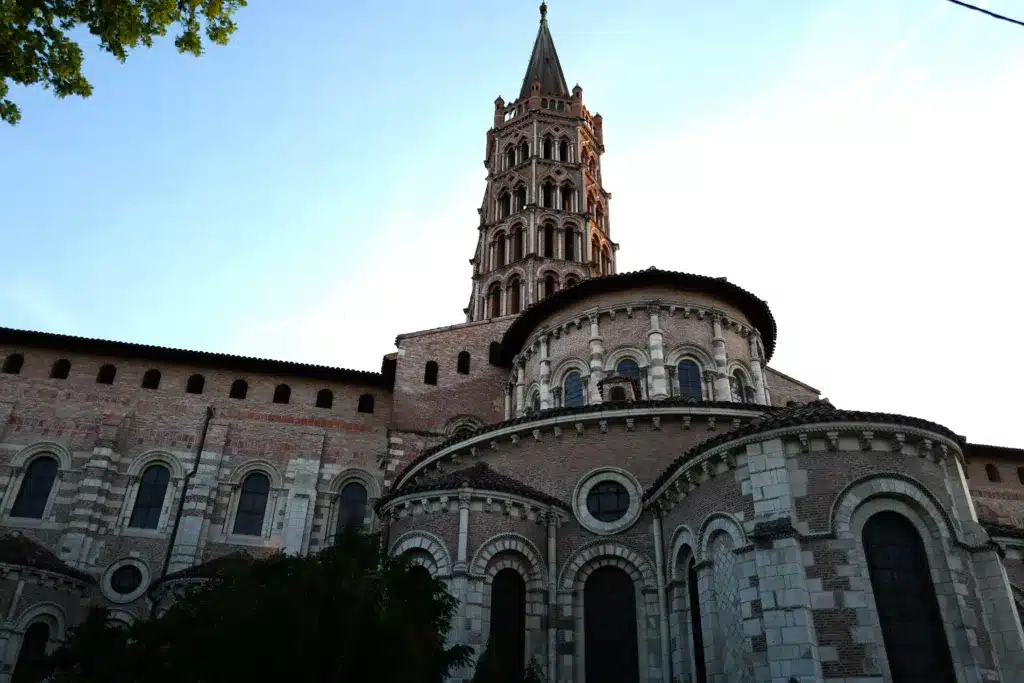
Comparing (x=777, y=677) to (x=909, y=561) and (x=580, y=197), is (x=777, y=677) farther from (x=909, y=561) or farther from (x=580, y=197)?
(x=580, y=197)

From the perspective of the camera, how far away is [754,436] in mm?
13883

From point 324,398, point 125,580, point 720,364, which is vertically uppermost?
point 324,398

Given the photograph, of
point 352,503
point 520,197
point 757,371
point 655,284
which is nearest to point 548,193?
point 520,197

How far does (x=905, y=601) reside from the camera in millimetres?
12359

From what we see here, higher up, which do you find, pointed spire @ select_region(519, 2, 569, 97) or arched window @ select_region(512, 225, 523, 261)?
pointed spire @ select_region(519, 2, 569, 97)

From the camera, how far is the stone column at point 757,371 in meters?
24.1

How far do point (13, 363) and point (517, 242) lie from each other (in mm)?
24607

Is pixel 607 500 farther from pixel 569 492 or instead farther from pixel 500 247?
pixel 500 247

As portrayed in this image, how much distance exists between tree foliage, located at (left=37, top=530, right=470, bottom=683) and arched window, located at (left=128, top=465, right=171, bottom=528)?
1476 cm

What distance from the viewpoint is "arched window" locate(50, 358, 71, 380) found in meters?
26.9

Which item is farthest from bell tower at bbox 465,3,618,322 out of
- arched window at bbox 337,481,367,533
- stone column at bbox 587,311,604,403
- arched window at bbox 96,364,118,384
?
arched window at bbox 96,364,118,384

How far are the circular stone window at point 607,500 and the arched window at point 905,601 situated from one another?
20.3 feet

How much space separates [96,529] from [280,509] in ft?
18.8

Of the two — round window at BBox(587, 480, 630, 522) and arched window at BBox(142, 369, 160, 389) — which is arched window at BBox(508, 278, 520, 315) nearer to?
arched window at BBox(142, 369, 160, 389)
